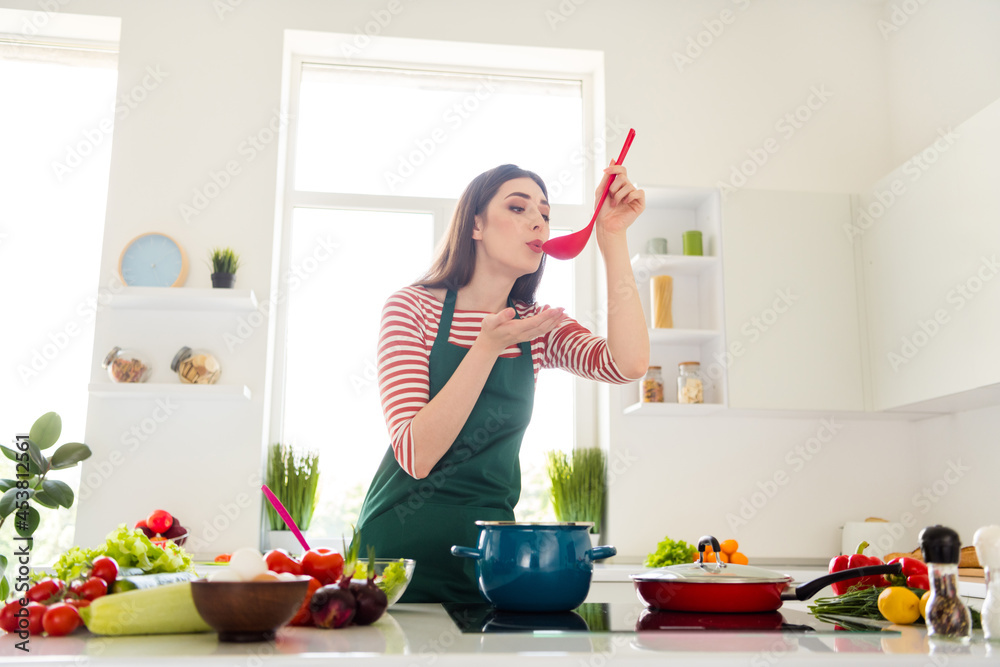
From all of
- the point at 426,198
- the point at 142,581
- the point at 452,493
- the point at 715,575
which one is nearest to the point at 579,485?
the point at 426,198

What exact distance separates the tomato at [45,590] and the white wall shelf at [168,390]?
80.0 inches

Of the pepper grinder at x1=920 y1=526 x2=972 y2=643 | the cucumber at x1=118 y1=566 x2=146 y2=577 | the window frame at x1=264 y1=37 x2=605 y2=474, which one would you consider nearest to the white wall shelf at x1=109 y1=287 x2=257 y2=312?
the window frame at x1=264 y1=37 x2=605 y2=474

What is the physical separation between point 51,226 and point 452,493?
264 centimetres

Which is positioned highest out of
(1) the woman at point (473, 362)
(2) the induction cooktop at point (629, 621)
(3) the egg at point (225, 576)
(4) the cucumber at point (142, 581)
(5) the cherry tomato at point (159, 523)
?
(1) the woman at point (473, 362)

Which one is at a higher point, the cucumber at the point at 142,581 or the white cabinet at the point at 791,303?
the white cabinet at the point at 791,303

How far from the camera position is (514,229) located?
4.74 feet

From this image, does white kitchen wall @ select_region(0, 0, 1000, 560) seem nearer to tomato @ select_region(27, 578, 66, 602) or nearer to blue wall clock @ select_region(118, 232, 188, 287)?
blue wall clock @ select_region(118, 232, 188, 287)

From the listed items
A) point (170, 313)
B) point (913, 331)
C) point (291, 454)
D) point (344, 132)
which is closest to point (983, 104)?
point (913, 331)

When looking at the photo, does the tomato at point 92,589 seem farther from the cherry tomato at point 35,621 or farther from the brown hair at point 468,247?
the brown hair at point 468,247

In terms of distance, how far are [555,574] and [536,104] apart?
2920mm

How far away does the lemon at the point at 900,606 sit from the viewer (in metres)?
0.87

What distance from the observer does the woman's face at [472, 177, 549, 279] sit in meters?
1.42

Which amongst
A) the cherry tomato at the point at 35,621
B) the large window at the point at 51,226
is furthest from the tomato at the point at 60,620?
the large window at the point at 51,226

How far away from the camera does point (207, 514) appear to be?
288 cm
